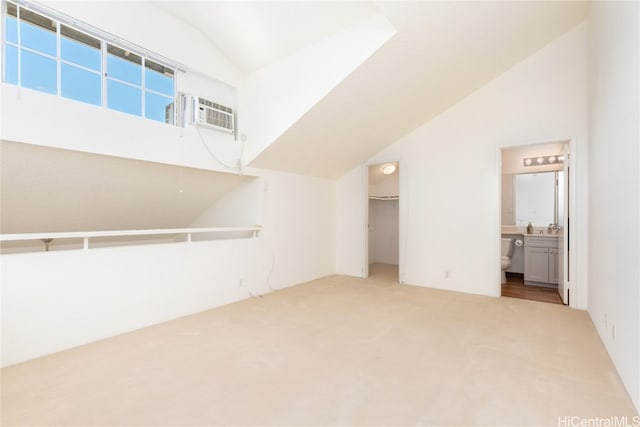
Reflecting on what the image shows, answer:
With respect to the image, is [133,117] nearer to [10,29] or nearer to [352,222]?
[10,29]

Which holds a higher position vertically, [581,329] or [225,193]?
[225,193]

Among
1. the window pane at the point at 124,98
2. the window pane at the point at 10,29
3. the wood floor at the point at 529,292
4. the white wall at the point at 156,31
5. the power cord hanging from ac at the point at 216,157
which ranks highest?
the white wall at the point at 156,31

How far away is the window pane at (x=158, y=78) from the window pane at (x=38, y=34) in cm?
79

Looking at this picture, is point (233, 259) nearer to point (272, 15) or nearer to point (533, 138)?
point (272, 15)

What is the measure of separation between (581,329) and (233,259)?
3.97 m

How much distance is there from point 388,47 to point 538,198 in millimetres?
4162

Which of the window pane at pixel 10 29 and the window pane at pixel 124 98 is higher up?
the window pane at pixel 10 29

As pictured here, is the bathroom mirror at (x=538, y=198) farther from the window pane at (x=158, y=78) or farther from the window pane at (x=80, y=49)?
the window pane at (x=80, y=49)

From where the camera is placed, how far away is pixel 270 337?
2.79 meters

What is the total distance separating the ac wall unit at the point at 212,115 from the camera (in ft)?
11.9

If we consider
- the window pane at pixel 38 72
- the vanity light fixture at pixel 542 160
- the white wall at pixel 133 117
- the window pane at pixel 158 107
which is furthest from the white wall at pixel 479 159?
the window pane at pixel 38 72

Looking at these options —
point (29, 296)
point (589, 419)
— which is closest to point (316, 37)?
point (29, 296)

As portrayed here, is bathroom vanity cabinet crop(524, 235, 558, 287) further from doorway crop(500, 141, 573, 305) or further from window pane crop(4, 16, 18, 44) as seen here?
window pane crop(4, 16, 18, 44)

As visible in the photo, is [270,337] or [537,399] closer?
[537,399]
